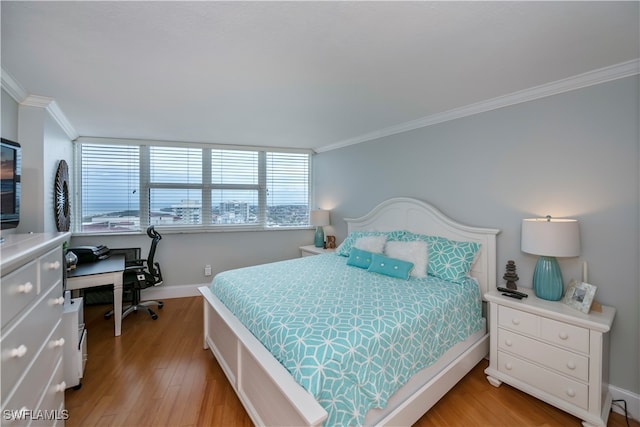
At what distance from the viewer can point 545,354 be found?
1858 millimetres

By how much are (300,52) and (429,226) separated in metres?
2.12

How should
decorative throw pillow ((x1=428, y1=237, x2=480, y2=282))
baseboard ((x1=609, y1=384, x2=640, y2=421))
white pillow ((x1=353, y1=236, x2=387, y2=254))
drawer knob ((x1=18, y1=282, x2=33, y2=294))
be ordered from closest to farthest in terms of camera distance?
drawer knob ((x1=18, y1=282, x2=33, y2=294))
baseboard ((x1=609, y1=384, x2=640, y2=421))
decorative throw pillow ((x1=428, y1=237, x2=480, y2=282))
white pillow ((x1=353, y1=236, x2=387, y2=254))

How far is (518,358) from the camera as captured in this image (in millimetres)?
1983

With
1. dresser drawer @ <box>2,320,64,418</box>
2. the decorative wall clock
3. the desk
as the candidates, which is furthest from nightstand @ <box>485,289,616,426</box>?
the decorative wall clock

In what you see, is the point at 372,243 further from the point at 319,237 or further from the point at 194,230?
the point at 194,230

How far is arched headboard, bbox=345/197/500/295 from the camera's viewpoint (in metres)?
2.46

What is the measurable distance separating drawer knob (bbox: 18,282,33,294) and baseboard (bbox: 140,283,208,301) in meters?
3.11

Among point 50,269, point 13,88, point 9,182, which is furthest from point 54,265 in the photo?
point 13,88

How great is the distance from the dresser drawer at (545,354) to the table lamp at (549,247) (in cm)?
36

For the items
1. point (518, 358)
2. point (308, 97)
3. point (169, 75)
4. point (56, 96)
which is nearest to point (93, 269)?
point (56, 96)

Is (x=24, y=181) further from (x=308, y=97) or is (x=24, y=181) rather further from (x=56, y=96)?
(x=308, y=97)

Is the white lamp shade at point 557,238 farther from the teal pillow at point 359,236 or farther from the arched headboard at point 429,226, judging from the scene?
the teal pillow at point 359,236

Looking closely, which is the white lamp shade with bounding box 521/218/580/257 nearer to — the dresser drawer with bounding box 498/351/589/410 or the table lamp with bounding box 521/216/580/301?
the table lamp with bounding box 521/216/580/301

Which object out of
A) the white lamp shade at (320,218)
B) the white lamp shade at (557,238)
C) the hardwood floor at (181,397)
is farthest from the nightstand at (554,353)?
the white lamp shade at (320,218)
